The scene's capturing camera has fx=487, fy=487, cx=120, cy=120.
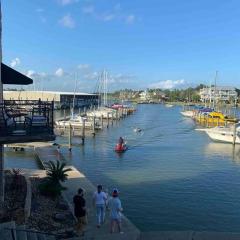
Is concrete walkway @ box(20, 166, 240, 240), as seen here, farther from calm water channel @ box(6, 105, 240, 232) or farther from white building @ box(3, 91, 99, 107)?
white building @ box(3, 91, 99, 107)

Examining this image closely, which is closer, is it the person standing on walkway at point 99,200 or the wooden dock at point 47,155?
the person standing on walkway at point 99,200

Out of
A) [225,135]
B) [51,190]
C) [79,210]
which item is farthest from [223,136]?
[79,210]

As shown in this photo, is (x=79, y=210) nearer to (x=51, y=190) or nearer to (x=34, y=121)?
(x=34, y=121)

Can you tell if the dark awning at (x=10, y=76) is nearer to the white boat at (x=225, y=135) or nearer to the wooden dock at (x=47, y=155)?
the wooden dock at (x=47, y=155)

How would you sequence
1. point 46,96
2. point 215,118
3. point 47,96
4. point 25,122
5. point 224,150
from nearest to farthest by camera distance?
1. point 25,122
2. point 224,150
3. point 215,118
4. point 46,96
5. point 47,96

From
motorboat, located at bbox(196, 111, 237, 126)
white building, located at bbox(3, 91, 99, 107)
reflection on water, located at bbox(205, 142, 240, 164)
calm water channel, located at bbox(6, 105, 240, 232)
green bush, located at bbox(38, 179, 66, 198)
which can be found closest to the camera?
green bush, located at bbox(38, 179, 66, 198)

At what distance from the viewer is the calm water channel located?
2512 cm

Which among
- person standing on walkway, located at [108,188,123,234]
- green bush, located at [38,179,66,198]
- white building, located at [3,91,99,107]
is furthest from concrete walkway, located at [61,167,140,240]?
white building, located at [3,91,99,107]

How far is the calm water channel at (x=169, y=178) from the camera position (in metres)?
25.1

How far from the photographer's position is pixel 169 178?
1425 inches

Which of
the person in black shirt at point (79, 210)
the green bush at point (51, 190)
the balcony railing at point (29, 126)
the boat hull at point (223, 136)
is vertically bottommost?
the boat hull at point (223, 136)

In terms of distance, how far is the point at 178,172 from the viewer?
3919 centimetres

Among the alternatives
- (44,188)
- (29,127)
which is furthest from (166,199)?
(29,127)

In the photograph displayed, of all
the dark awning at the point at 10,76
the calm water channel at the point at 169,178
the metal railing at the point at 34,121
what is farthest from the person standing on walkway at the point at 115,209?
the dark awning at the point at 10,76
